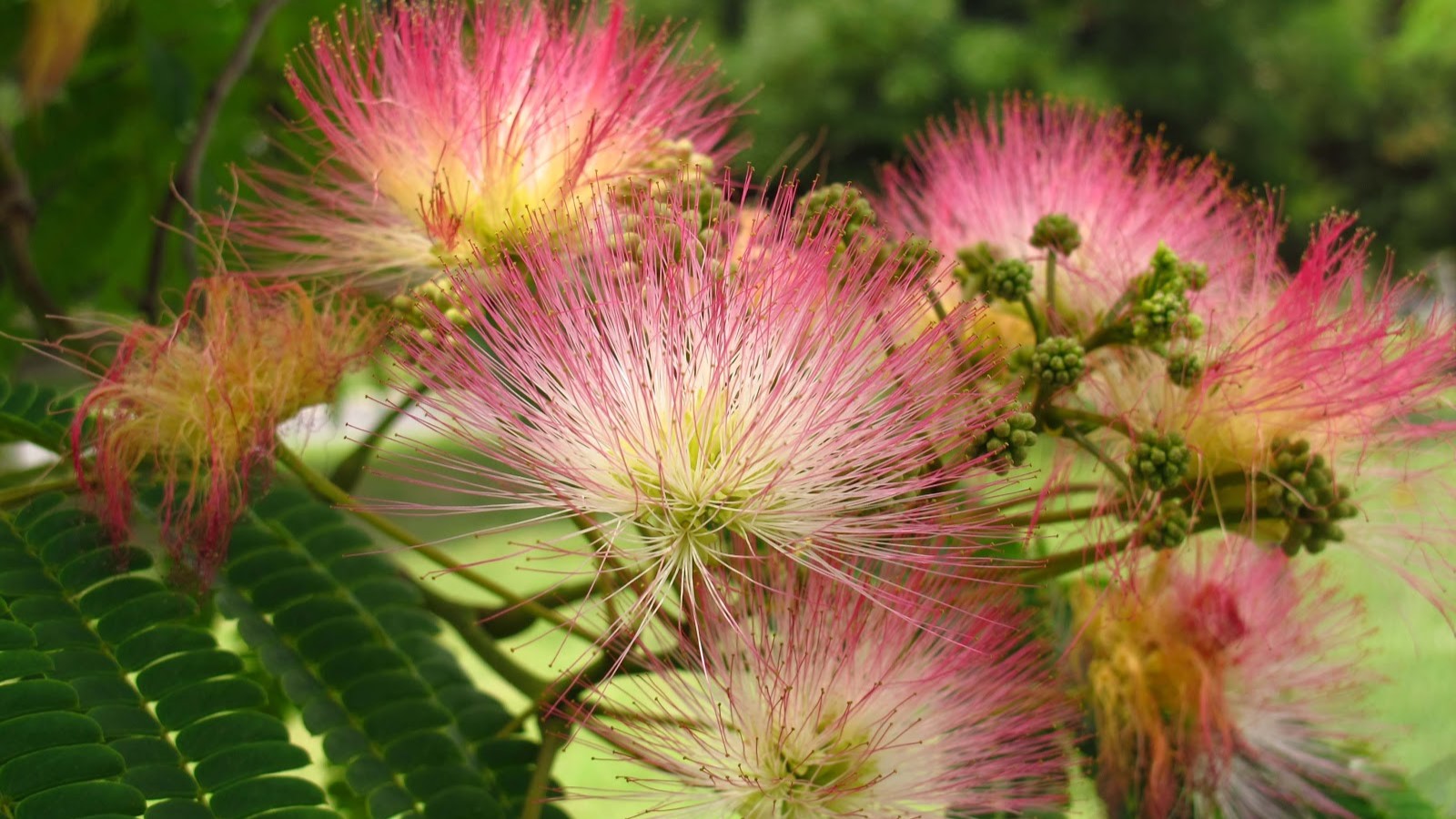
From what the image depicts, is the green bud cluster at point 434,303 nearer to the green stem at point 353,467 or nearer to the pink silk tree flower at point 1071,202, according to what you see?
the green stem at point 353,467

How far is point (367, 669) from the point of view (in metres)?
1.05

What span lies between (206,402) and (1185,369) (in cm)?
88

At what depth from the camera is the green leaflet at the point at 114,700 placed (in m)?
0.80

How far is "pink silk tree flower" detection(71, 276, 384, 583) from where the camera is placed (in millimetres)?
1027

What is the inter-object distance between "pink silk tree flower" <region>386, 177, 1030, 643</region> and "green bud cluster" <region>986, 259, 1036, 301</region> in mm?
196

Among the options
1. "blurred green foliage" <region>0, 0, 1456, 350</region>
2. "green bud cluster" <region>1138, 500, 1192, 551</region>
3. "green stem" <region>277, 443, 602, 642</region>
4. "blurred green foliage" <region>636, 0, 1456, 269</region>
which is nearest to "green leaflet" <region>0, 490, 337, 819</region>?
"green stem" <region>277, 443, 602, 642</region>

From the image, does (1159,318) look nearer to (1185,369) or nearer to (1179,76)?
(1185,369)

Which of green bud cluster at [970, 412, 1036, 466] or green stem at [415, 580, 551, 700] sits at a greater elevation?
green bud cluster at [970, 412, 1036, 466]

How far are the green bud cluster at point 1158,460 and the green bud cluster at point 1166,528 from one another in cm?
2

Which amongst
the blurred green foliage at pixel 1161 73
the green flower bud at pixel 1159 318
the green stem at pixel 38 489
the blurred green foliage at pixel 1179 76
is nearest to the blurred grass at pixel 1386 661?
the green stem at pixel 38 489

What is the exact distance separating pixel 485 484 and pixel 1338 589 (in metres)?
0.93

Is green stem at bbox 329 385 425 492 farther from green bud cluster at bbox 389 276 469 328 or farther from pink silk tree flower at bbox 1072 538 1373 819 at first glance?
pink silk tree flower at bbox 1072 538 1373 819

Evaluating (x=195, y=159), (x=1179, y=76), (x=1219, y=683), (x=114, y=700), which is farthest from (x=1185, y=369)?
(x=1179, y=76)

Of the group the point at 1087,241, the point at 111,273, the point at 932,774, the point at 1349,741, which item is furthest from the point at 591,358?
the point at 111,273
